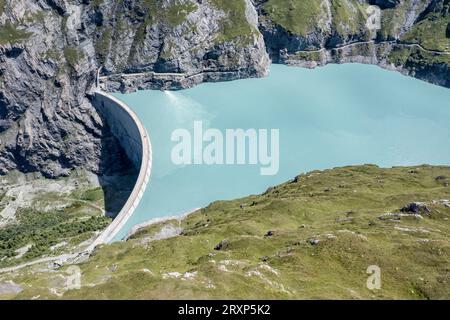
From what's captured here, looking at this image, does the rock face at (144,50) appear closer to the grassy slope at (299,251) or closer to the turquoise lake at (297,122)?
the turquoise lake at (297,122)

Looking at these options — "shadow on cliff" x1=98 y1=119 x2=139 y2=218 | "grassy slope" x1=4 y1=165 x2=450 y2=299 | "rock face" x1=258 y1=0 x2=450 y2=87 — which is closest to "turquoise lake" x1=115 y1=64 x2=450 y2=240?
"rock face" x1=258 y1=0 x2=450 y2=87

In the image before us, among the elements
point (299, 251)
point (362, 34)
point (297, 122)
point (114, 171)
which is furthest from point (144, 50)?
point (299, 251)

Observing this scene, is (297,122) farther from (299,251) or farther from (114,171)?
(299,251)

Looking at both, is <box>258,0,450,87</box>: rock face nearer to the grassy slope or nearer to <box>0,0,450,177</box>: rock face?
<box>0,0,450,177</box>: rock face

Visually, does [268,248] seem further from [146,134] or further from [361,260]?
[146,134]

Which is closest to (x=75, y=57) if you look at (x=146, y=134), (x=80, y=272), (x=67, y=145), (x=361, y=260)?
(x=67, y=145)
